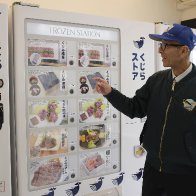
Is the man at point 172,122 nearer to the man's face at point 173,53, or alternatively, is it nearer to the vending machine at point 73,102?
the man's face at point 173,53

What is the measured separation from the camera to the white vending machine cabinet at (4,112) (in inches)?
66.4

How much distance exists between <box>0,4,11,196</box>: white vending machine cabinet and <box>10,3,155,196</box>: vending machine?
0.19ft

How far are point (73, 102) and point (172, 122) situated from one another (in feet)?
2.11

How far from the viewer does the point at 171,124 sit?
1704 mm

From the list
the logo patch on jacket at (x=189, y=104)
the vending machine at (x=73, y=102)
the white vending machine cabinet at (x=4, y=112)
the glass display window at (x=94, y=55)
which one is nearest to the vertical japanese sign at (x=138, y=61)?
the vending machine at (x=73, y=102)

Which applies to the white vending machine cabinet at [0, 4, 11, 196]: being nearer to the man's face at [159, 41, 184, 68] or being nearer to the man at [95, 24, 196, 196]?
the man at [95, 24, 196, 196]

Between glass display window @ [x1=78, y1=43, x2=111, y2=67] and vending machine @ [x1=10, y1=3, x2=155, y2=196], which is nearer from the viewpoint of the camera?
vending machine @ [x1=10, y1=3, x2=155, y2=196]

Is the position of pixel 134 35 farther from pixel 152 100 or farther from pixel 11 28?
pixel 11 28

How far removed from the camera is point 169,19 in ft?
11.9

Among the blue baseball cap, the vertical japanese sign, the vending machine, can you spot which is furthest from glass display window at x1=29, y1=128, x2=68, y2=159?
the blue baseball cap

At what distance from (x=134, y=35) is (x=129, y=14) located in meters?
1.13

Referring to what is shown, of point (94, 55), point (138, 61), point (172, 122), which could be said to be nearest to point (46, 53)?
point (94, 55)

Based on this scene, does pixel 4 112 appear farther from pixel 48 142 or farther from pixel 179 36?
pixel 179 36

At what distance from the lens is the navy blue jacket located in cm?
166
